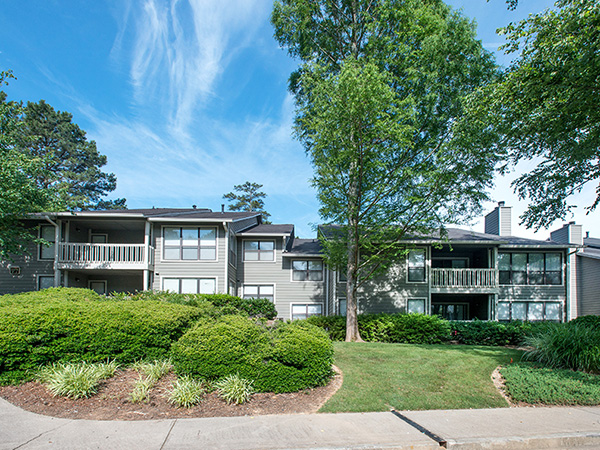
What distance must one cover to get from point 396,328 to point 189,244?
10.5 meters

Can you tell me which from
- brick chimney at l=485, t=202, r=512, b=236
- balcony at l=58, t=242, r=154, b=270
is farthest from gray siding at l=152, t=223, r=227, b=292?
brick chimney at l=485, t=202, r=512, b=236

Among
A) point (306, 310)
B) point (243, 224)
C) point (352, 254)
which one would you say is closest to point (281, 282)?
point (306, 310)

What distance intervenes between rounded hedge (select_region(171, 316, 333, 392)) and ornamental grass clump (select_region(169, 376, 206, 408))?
33 cm

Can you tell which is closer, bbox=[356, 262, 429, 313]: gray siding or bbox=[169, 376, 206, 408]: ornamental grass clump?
bbox=[169, 376, 206, 408]: ornamental grass clump

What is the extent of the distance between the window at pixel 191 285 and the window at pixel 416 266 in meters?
10.1

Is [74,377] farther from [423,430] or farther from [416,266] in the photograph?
[416,266]

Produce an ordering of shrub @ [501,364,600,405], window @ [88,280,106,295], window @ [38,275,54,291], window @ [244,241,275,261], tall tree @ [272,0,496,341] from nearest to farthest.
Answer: shrub @ [501,364,600,405], tall tree @ [272,0,496,341], window @ [38,275,54,291], window @ [88,280,106,295], window @ [244,241,275,261]

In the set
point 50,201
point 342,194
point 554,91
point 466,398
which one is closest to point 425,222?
point 342,194

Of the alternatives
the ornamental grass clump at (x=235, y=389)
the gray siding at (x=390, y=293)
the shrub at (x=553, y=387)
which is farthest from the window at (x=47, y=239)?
the shrub at (x=553, y=387)

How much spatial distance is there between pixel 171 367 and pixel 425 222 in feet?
32.3

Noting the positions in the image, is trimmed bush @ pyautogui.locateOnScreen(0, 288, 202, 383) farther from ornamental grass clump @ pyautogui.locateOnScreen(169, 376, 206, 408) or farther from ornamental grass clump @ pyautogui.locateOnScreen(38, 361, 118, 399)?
ornamental grass clump @ pyautogui.locateOnScreen(169, 376, 206, 408)

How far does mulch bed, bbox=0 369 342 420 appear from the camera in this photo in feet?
18.0

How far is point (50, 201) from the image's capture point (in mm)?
15961

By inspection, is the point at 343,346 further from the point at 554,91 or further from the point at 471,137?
the point at 554,91
